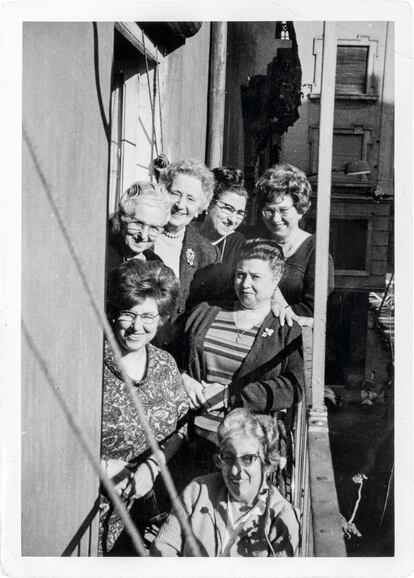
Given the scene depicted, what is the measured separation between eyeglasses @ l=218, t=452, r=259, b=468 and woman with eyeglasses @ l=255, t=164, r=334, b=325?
1.26 feet

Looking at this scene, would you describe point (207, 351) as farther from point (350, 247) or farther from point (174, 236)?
point (350, 247)

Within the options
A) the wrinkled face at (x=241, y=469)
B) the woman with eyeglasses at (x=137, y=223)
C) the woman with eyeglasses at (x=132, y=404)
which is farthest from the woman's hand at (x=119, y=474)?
the woman with eyeglasses at (x=137, y=223)

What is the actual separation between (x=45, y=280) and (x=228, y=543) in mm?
796

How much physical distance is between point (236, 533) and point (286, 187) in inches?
36.3

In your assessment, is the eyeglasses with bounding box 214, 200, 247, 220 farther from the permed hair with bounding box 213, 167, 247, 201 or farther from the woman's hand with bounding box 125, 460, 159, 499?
the woman's hand with bounding box 125, 460, 159, 499

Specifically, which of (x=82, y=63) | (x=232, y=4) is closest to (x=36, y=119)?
(x=82, y=63)

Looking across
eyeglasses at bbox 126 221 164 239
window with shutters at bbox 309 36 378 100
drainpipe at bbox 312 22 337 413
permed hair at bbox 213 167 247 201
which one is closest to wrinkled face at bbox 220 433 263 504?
drainpipe at bbox 312 22 337 413

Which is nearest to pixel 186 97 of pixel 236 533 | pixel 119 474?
pixel 119 474

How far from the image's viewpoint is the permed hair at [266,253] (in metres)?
2.08

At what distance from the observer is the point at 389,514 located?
2002 millimetres

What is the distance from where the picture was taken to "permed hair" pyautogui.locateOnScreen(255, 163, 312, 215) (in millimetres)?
2096

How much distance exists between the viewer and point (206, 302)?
2102 millimetres
